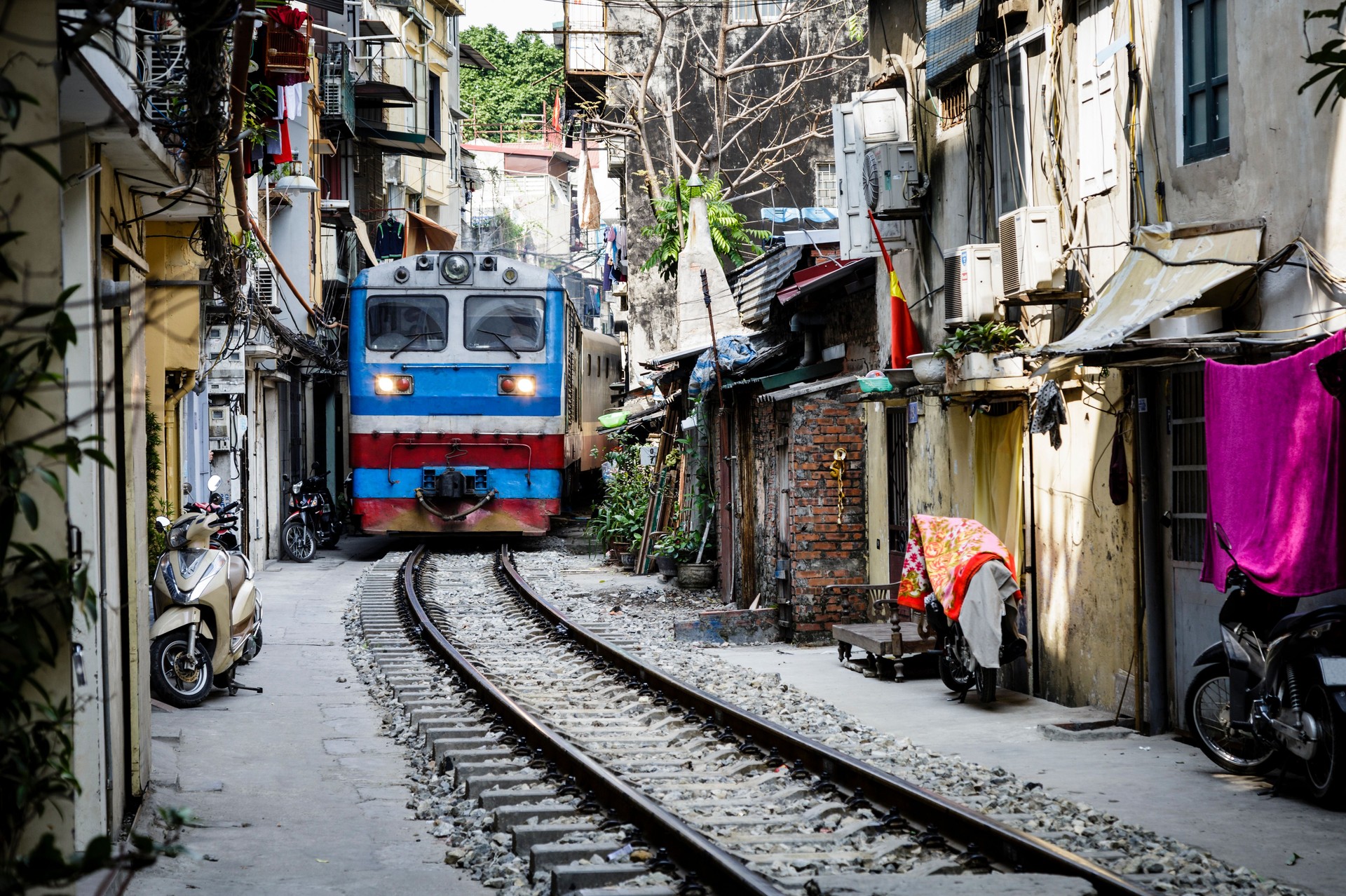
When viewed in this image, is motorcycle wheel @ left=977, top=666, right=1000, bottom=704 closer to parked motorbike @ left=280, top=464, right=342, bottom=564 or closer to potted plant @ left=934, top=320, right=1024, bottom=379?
potted plant @ left=934, top=320, right=1024, bottom=379

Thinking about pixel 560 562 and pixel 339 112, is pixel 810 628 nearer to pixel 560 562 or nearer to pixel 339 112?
pixel 560 562

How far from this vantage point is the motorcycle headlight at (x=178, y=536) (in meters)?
10.0

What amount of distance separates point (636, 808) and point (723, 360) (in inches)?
→ 365

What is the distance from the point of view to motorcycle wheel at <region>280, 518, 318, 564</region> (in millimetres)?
22047

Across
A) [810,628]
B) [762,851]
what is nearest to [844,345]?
[810,628]

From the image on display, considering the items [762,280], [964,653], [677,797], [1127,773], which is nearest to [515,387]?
[762,280]

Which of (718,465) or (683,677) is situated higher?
(718,465)

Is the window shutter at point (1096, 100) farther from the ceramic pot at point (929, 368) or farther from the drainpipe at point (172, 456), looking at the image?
the drainpipe at point (172, 456)

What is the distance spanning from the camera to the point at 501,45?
5959cm

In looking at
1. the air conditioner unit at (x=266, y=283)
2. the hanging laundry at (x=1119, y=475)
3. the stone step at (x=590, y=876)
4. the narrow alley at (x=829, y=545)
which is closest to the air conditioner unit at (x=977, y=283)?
the narrow alley at (x=829, y=545)

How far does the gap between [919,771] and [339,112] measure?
24.4 m

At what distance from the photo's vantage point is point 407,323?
68.5ft

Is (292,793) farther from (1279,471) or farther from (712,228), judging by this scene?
(712,228)

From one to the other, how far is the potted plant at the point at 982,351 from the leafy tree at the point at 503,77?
Answer: 49.0 meters
